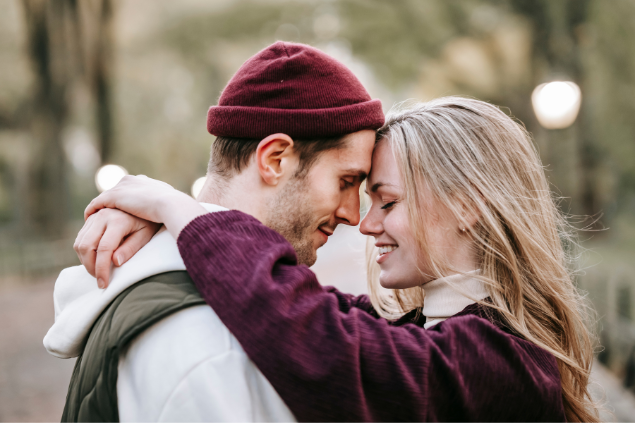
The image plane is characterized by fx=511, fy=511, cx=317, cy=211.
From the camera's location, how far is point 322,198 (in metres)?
2.35

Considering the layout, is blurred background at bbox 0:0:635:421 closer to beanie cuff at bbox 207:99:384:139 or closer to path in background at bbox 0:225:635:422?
path in background at bbox 0:225:635:422

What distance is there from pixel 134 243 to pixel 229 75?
50.2ft

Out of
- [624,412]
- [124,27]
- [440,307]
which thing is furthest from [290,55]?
[124,27]

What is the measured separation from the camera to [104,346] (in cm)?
164

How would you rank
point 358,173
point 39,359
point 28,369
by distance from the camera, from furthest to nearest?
point 39,359 < point 28,369 < point 358,173

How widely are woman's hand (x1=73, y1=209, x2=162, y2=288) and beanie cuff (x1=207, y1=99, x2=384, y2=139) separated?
566 millimetres

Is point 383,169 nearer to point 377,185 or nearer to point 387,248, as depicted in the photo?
point 377,185

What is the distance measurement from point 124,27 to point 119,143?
13.1ft

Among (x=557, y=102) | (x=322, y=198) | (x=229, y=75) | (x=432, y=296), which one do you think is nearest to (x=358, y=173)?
(x=322, y=198)

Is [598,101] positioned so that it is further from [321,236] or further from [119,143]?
[119,143]

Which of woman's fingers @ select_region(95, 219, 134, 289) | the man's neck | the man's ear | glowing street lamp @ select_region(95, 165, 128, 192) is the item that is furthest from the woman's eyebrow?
glowing street lamp @ select_region(95, 165, 128, 192)

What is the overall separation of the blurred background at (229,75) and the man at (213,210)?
607 cm

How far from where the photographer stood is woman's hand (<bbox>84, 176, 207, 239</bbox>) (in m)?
1.82

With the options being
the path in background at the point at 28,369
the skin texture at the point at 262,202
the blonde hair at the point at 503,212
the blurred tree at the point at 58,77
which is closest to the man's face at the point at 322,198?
the skin texture at the point at 262,202
